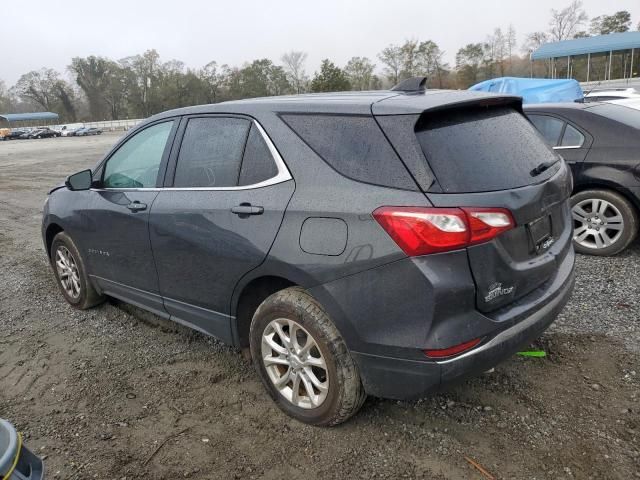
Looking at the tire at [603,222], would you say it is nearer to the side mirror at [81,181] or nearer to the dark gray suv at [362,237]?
the dark gray suv at [362,237]

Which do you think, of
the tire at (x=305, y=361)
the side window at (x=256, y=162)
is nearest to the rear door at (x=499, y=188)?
the tire at (x=305, y=361)

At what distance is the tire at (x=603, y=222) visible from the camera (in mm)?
5082

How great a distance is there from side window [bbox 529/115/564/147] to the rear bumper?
11.6 feet

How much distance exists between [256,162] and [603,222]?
4.14 metres

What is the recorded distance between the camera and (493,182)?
2.35m

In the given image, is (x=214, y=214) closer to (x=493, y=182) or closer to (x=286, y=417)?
(x=286, y=417)

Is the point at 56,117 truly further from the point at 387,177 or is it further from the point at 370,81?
the point at 387,177

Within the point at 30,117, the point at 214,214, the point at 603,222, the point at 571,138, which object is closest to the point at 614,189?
the point at 603,222

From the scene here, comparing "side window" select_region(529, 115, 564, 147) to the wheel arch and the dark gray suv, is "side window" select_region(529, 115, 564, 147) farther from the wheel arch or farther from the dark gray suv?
the dark gray suv

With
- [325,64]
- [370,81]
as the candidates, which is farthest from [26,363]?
[370,81]

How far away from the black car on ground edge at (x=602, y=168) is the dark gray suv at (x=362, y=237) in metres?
2.57

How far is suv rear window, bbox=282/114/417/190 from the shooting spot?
7.57 ft

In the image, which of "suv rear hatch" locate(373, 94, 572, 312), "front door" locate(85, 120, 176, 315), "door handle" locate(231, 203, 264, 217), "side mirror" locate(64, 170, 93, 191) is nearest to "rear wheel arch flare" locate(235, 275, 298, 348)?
"door handle" locate(231, 203, 264, 217)

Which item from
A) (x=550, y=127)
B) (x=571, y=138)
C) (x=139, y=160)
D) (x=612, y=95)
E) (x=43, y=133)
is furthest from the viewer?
(x=43, y=133)
